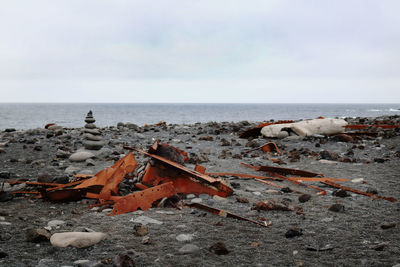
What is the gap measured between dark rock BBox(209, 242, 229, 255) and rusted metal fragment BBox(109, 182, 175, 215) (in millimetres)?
1280

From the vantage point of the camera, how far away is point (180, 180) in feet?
12.7

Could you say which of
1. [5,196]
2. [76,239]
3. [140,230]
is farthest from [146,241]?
[5,196]

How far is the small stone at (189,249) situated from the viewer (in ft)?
7.54

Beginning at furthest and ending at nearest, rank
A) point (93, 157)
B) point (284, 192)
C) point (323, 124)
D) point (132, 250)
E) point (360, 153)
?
point (323, 124) → point (360, 153) → point (93, 157) → point (284, 192) → point (132, 250)

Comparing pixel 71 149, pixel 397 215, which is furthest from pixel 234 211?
pixel 71 149

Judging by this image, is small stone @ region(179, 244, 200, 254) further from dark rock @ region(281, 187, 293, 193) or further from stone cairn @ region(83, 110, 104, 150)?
stone cairn @ region(83, 110, 104, 150)

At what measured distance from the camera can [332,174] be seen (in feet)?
17.5

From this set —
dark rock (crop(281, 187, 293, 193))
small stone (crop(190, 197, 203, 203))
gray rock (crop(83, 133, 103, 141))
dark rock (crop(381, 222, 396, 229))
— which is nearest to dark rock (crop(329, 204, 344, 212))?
dark rock (crop(381, 222, 396, 229))

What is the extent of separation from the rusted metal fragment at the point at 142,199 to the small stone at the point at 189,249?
3.64 feet

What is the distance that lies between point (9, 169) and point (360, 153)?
7.82 metres

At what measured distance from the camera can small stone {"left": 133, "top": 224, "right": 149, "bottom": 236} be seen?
2633 mm

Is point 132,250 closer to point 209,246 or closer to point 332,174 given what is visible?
point 209,246

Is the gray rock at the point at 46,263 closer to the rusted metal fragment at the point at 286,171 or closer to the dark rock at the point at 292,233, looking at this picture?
the dark rock at the point at 292,233

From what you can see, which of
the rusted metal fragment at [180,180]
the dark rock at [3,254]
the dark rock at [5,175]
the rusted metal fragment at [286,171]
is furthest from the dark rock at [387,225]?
the dark rock at [5,175]
